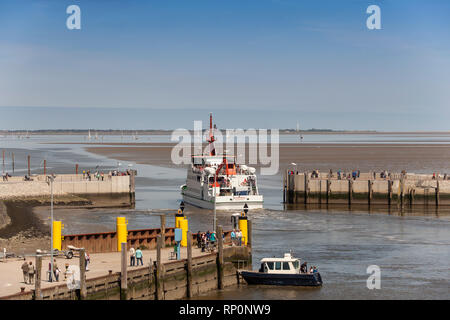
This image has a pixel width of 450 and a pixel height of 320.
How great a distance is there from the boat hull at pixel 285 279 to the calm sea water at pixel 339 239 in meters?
0.32

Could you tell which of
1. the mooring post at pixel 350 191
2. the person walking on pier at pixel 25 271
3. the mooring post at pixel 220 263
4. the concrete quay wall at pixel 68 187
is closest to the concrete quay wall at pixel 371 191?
the mooring post at pixel 350 191

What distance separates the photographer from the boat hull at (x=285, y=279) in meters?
40.8

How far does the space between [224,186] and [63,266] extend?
40128 mm

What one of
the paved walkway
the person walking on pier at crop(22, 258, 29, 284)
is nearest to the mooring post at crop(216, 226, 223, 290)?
the paved walkway

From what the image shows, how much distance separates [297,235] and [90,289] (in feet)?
93.2

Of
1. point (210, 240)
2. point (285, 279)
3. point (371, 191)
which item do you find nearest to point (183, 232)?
point (210, 240)

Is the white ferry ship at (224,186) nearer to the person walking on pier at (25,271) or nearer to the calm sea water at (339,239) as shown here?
the calm sea water at (339,239)

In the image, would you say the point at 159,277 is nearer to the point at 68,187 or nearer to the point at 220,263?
the point at 220,263

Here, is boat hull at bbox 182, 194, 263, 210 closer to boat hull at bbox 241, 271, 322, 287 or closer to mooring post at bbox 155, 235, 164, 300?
boat hull at bbox 241, 271, 322, 287

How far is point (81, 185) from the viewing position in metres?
82.1

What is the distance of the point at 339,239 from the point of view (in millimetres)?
57375

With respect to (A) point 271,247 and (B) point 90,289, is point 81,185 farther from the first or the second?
(B) point 90,289

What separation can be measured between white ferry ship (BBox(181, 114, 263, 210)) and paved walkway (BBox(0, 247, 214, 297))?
3125 cm
